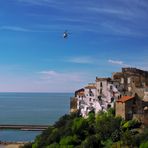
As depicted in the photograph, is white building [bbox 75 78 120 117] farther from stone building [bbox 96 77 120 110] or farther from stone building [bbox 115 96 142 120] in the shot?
stone building [bbox 115 96 142 120]

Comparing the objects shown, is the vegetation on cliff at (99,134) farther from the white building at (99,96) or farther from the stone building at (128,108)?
the white building at (99,96)

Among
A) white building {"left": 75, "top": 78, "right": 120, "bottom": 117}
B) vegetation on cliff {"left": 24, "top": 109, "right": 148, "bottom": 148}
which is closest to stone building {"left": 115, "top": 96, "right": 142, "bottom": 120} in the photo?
vegetation on cliff {"left": 24, "top": 109, "right": 148, "bottom": 148}

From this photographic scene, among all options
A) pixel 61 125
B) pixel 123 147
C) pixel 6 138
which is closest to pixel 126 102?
pixel 123 147

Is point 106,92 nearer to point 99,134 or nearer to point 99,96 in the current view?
point 99,96

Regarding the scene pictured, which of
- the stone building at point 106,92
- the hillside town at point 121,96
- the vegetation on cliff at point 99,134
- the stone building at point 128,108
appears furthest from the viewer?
the stone building at point 106,92

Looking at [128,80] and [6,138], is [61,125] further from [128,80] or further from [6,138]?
[6,138]

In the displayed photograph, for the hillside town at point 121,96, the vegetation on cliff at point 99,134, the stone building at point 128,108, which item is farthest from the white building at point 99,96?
A: the stone building at point 128,108
